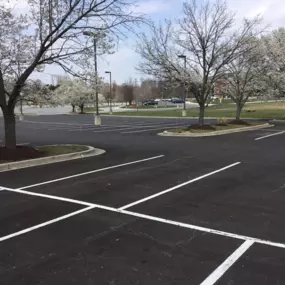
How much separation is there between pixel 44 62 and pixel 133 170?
518 centimetres

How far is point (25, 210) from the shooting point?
20.1 ft

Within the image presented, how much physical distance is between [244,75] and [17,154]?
1761 centimetres

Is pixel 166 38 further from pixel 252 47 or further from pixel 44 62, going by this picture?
pixel 44 62

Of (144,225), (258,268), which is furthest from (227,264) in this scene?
(144,225)

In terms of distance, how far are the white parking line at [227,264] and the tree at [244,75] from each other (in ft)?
61.6

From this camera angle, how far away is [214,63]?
20.9 meters

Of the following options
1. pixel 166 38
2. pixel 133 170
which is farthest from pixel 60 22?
pixel 166 38

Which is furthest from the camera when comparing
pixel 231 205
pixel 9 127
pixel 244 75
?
pixel 244 75

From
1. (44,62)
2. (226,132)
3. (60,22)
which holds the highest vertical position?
(60,22)

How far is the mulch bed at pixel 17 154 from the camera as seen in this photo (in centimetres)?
1103

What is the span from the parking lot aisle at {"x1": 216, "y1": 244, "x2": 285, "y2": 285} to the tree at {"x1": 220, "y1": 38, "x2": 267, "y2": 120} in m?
18.9

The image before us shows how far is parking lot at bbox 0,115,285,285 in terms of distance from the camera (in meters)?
3.79

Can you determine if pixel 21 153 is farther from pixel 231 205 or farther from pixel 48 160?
pixel 231 205

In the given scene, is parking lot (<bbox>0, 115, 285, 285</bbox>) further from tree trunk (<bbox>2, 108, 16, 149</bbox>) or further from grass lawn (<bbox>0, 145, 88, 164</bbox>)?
tree trunk (<bbox>2, 108, 16, 149</bbox>)
